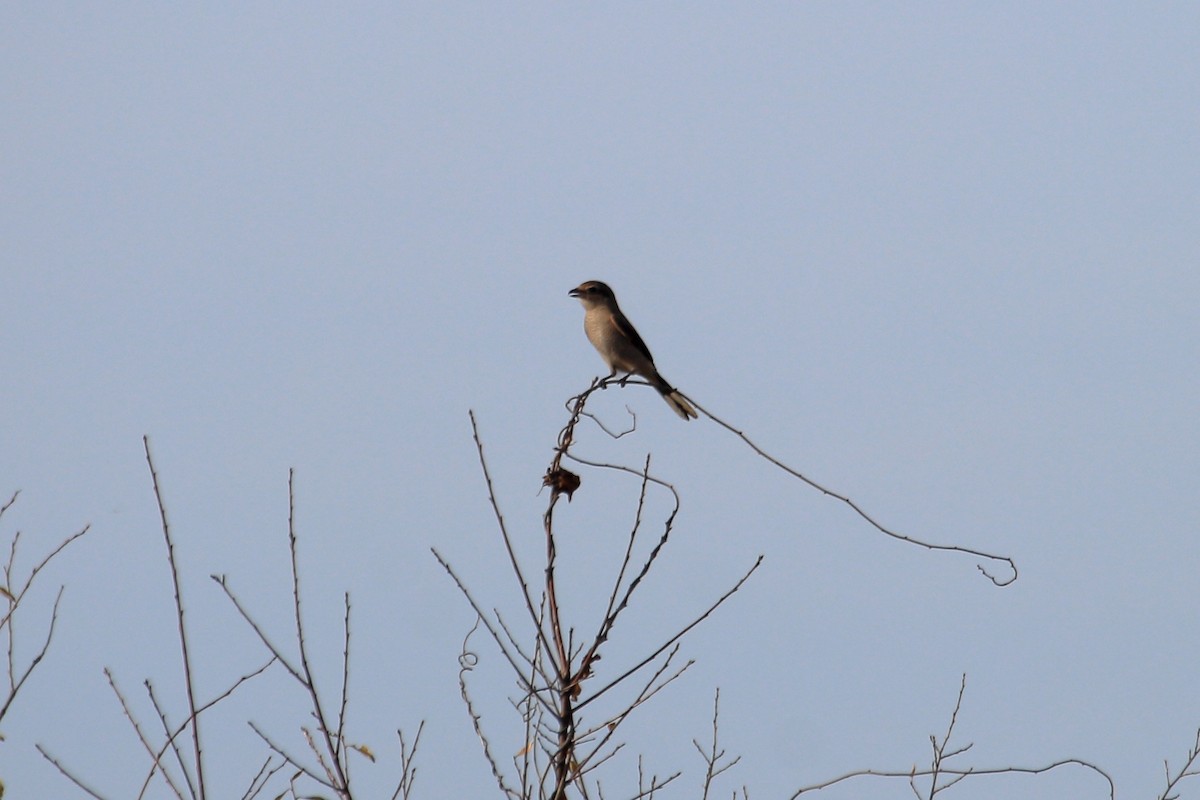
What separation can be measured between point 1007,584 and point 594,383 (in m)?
1.32

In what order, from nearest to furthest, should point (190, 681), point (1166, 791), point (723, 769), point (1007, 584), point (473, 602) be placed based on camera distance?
1. point (190, 681)
2. point (473, 602)
3. point (1007, 584)
4. point (723, 769)
5. point (1166, 791)

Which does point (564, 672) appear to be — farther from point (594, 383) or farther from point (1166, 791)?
point (1166, 791)

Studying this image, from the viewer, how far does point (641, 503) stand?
3.60 meters

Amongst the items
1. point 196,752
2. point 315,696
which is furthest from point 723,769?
point 196,752

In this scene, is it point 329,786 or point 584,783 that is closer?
point 329,786

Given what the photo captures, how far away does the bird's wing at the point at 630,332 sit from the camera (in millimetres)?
8328

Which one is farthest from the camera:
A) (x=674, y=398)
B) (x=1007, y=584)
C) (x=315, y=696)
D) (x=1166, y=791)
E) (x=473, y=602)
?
(x=674, y=398)

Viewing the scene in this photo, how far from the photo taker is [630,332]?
27.5ft

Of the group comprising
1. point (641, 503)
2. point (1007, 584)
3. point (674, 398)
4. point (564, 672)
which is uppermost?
point (674, 398)

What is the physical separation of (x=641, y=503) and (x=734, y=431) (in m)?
0.63

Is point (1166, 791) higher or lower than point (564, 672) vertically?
higher

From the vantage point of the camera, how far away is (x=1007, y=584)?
13.4 feet

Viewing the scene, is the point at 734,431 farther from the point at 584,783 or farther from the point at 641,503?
the point at 584,783

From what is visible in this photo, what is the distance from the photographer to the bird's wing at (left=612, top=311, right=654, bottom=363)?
833cm
